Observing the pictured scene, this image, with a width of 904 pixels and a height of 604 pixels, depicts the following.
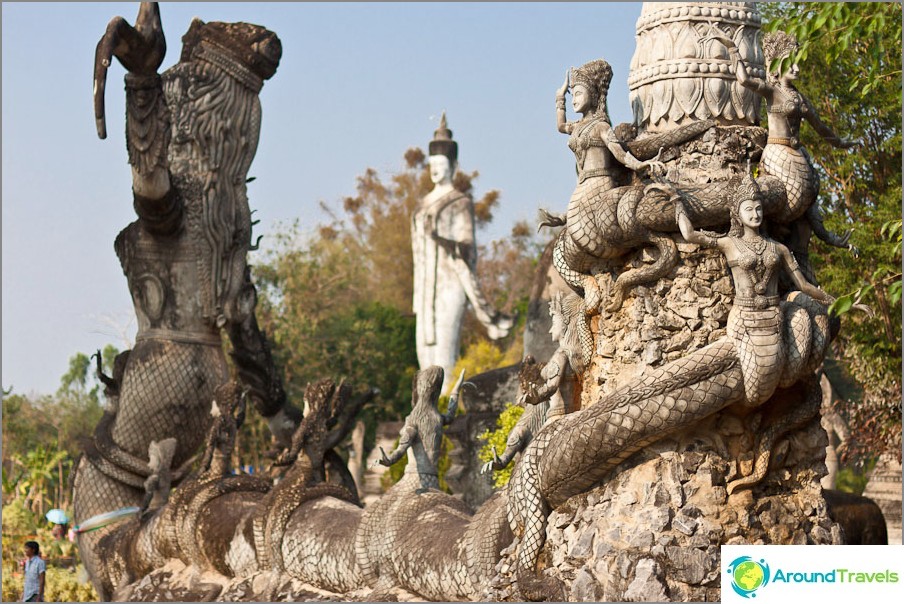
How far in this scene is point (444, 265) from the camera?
707 inches

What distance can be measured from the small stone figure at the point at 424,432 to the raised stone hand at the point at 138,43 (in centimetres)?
282

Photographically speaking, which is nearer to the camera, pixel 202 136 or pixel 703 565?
pixel 703 565

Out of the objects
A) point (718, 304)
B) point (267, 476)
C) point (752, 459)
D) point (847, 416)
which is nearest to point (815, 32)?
point (718, 304)

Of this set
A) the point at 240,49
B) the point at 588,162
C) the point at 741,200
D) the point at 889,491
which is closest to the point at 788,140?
the point at 741,200

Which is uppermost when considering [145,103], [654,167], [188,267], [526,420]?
[145,103]

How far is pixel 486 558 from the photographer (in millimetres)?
6195

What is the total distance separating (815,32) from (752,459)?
2072 millimetres

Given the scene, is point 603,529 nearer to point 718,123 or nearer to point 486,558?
point 486,558

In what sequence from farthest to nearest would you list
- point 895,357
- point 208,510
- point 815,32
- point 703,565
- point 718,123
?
point 895,357 → point 208,510 → point 815,32 → point 718,123 → point 703,565

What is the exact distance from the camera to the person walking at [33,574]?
355 inches

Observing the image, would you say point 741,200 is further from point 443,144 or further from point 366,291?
point 366,291

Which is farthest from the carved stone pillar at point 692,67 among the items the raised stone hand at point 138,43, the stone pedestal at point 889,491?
the stone pedestal at point 889,491

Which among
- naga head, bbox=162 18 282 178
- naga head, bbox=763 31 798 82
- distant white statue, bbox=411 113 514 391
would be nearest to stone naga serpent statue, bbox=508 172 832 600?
naga head, bbox=763 31 798 82

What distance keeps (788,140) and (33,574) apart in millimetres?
5630
